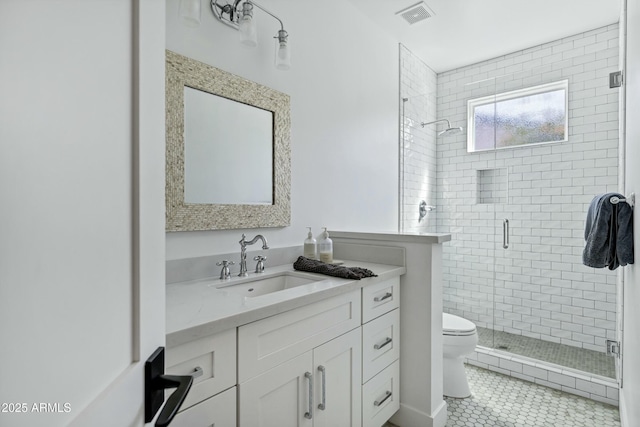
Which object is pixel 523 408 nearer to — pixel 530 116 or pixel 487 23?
pixel 530 116

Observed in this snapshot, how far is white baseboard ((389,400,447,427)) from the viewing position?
192 centimetres

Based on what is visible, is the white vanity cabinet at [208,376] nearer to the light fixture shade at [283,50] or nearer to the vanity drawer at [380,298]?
the vanity drawer at [380,298]

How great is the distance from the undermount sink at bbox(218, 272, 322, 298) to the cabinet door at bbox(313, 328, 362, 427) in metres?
0.36

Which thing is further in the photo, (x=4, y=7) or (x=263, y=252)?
(x=263, y=252)

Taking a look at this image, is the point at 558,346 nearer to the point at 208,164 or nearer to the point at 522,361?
the point at 522,361

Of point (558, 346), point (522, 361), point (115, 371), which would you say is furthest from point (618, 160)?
point (115, 371)

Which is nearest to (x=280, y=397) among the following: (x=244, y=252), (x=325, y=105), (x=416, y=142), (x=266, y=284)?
(x=266, y=284)

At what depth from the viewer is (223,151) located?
5.79 feet

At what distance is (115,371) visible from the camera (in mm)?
445

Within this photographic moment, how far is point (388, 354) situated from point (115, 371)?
5.54 feet

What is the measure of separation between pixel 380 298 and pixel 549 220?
1.96 metres

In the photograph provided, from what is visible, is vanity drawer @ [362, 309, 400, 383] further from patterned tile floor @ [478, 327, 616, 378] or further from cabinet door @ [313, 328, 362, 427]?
patterned tile floor @ [478, 327, 616, 378]

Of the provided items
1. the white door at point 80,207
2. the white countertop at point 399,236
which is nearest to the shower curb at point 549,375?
the white countertop at point 399,236

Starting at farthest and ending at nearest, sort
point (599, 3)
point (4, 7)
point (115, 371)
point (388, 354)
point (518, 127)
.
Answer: point (518, 127) < point (599, 3) < point (388, 354) < point (115, 371) < point (4, 7)
